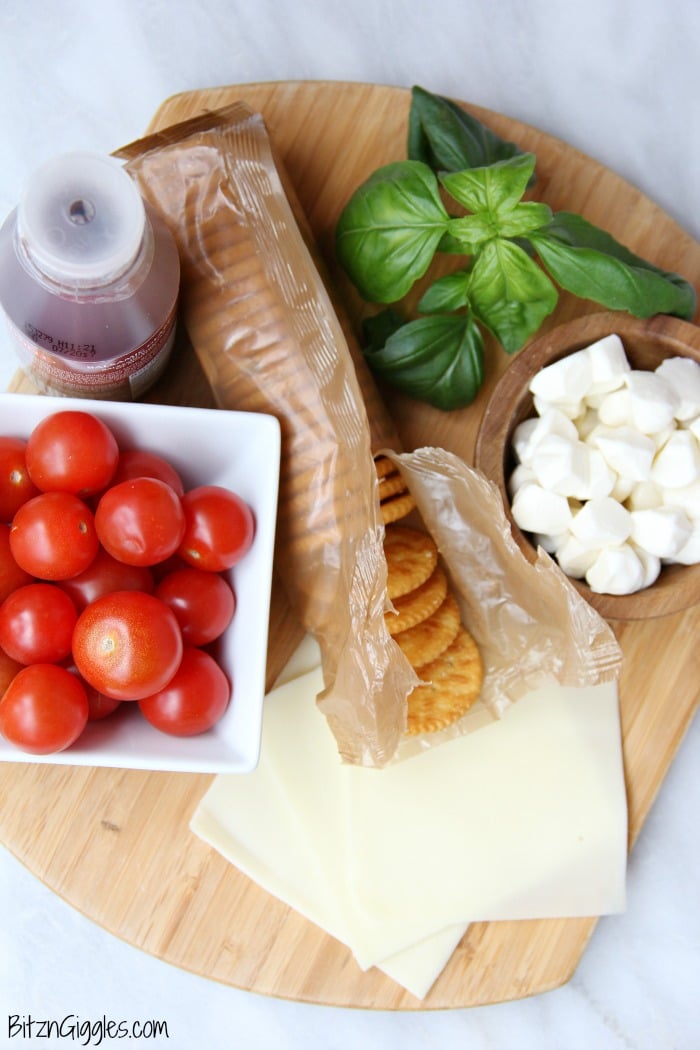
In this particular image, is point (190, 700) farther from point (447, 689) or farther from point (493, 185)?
point (493, 185)

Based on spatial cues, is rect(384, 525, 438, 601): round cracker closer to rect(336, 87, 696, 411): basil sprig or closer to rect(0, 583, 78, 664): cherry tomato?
rect(336, 87, 696, 411): basil sprig

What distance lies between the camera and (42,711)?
0.87 meters

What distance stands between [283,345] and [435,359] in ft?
0.65

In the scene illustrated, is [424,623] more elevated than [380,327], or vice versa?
[380,327]

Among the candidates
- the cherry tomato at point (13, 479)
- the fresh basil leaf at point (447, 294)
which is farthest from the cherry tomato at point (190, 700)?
the fresh basil leaf at point (447, 294)

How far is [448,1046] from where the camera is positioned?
4.29 feet

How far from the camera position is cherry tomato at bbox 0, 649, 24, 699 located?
2.99 feet

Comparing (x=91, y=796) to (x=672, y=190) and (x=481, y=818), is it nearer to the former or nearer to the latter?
(x=481, y=818)

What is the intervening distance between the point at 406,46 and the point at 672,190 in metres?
0.40

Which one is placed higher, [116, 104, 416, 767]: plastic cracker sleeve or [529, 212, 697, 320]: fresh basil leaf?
[529, 212, 697, 320]: fresh basil leaf

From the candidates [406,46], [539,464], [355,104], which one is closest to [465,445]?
[539,464]

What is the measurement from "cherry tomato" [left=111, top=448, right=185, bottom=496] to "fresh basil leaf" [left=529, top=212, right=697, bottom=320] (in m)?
0.45

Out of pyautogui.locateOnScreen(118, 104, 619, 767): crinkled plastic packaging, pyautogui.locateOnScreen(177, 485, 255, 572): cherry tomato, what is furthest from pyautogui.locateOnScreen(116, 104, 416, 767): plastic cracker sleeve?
pyautogui.locateOnScreen(177, 485, 255, 572): cherry tomato

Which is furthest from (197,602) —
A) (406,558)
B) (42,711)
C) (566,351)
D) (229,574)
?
(566,351)
